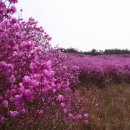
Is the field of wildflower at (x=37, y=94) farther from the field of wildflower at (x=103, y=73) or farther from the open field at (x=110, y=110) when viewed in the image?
the field of wildflower at (x=103, y=73)

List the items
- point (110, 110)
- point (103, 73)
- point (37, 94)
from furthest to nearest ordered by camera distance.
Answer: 1. point (103, 73)
2. point (110, 110)
3. point (37, 94)

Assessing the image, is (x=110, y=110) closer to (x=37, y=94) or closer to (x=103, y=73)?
(x=103, y=73)

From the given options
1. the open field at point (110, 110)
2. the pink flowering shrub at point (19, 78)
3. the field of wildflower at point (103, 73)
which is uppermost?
the pink flowering shrub at point (19, 78)

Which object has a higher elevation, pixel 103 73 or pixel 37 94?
pixel 37 94

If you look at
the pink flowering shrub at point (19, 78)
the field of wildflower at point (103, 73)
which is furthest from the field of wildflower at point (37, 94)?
the field of wildflower at point (103, 73)

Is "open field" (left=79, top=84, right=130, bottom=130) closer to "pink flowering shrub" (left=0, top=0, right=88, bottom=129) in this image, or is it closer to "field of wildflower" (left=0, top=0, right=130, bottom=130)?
"field of wildflower" (left=0, top=0, right=130, bottom=130)

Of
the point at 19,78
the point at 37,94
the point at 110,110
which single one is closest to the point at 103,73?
the point at 110,110

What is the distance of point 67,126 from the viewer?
6293 mm

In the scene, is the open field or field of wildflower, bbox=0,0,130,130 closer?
field of wildflower, bbox=0,0,130,130

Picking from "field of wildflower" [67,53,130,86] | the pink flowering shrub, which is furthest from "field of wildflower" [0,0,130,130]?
"field of wildflower" [67,53,130,86]

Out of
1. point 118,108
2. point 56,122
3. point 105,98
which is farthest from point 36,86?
point 105,98


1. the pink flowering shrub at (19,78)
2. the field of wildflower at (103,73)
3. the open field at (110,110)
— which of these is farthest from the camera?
the field of wildflower at (103,73)

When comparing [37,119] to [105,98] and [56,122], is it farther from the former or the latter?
[105,98]

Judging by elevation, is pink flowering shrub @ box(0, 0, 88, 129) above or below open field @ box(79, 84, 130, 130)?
above
